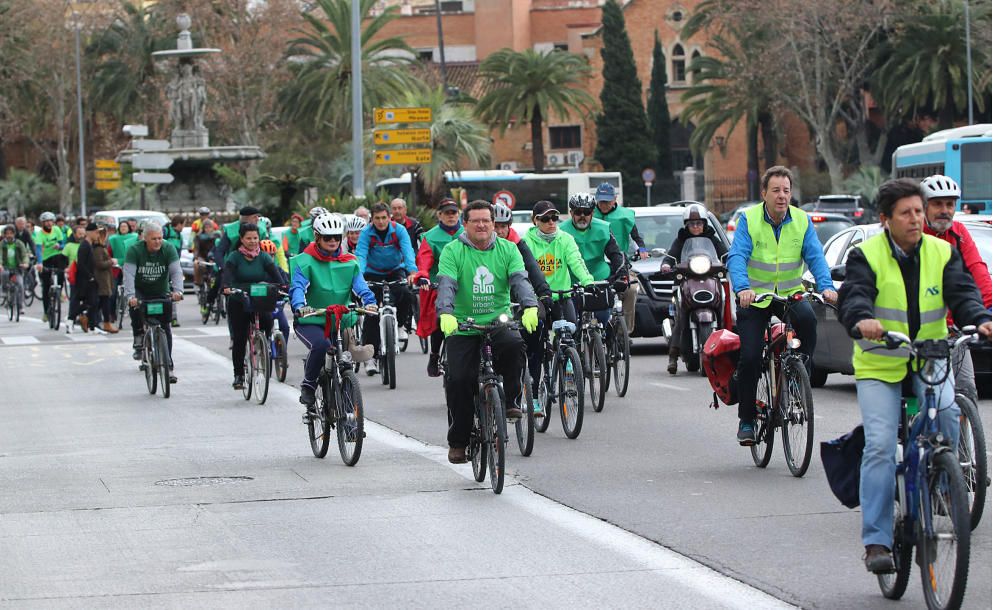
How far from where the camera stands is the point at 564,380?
1301 centimetres

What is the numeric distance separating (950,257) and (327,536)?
362cm

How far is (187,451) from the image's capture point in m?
13.3

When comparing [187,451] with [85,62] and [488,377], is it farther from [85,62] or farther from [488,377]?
[85,62]

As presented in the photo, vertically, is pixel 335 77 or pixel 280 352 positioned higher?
pixel 335 77

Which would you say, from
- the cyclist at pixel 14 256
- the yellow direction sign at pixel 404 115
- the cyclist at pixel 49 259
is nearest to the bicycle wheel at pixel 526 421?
the cyclist at pixel 49 259

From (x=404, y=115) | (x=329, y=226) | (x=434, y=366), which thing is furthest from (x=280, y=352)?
(x=404, y=115)

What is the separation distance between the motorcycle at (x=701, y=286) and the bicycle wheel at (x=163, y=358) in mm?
5044

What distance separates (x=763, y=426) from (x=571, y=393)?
7.41 ft

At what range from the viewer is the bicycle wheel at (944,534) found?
6281mm

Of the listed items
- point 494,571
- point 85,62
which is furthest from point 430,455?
point 85,62

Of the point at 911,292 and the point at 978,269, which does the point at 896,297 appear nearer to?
the point at 911,292

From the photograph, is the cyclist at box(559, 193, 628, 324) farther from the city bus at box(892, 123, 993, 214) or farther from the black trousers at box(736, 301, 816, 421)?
the city bus at box(892, 123, 993, 214)

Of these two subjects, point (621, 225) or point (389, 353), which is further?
point (389, 353)

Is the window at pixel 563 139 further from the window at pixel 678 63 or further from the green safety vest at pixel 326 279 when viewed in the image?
the green safety vest at pixel 326 279
